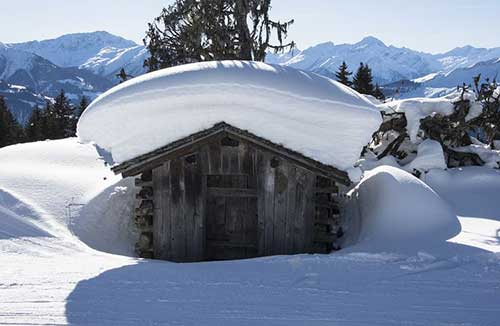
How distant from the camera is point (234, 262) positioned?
21.7 ft

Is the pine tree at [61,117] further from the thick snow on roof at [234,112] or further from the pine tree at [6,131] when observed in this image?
the thick snow on roof at [234,112]

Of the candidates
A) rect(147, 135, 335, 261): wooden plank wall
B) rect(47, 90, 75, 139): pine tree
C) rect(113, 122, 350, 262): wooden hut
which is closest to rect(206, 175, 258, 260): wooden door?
rect(113, 122, 350, 262): wooden hut

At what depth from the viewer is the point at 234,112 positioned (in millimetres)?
7387

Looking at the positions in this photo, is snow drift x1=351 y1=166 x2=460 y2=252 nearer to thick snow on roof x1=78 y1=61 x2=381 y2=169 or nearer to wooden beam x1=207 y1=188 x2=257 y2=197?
thick snow on roof x1=78 y1=61 x2=381 y2=169

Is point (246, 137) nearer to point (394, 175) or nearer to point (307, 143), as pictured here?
point (307, 143)

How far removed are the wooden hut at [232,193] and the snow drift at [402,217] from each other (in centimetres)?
75

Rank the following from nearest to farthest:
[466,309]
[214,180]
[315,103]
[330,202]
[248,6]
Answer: [466,309] → [315,103] → [330,202] → [214,180] → [248,6]

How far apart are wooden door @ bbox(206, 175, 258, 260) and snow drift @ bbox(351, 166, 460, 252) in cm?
220

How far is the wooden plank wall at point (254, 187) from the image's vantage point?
7.92 metres

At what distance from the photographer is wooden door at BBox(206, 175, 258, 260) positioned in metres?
8.77

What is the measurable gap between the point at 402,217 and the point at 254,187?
2.78m

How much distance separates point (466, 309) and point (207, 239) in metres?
5.23

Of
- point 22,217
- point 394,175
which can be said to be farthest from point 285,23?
point 22,217

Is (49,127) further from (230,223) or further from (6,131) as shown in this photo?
(230,223)
